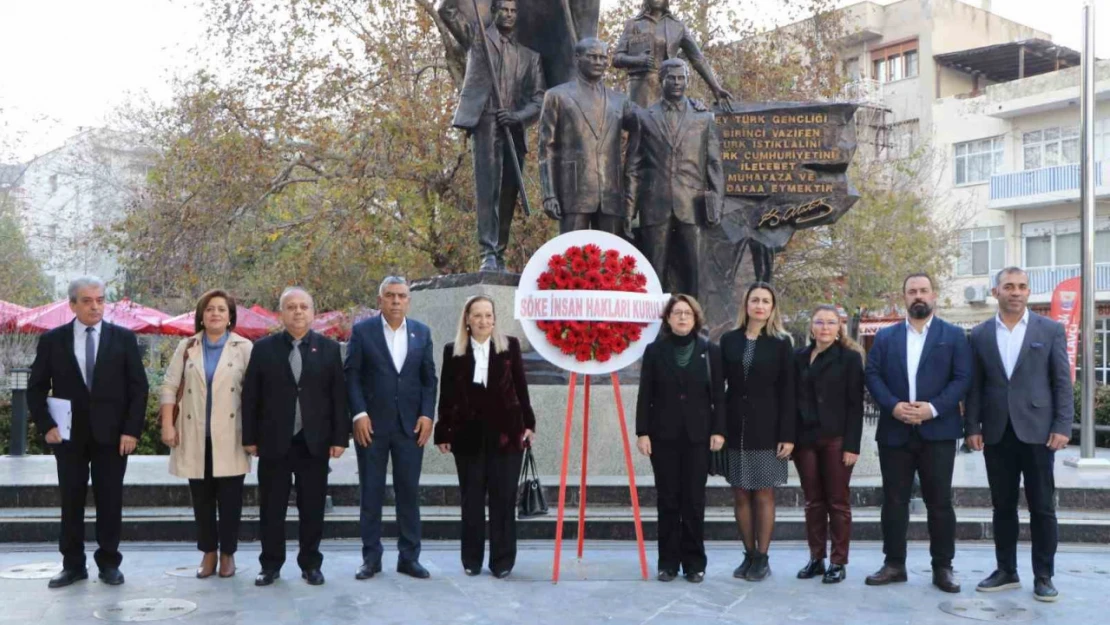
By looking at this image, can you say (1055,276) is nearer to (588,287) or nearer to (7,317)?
(7,317)

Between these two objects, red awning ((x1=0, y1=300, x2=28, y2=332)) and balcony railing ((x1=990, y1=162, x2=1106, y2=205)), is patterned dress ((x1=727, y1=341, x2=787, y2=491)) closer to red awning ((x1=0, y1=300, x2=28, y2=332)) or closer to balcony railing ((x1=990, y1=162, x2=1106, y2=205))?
red awning ((x1=0, y1=300, x2=28, y2=332))

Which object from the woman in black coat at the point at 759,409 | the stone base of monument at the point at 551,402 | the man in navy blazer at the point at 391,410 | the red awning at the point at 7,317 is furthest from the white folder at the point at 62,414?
the red awning at the point at 7,317

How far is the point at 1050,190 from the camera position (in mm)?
32000

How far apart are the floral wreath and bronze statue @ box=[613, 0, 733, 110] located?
3.79 meters

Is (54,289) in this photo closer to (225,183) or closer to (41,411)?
(225,183)

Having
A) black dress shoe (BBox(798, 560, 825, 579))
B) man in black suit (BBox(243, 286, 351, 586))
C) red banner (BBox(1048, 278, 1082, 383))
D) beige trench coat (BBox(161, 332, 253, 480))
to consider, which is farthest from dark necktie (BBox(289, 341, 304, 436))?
red banner (BBox(1048, 278, 1082, 383))

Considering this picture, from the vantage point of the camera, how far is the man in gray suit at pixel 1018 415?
6137mm

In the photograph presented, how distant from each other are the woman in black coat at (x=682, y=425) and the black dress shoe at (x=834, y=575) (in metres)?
0.69

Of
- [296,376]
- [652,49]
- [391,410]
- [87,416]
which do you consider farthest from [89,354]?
[652,49]

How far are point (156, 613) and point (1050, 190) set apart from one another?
31242 mm

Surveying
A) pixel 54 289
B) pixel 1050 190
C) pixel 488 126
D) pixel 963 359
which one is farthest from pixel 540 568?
pixel 54 289

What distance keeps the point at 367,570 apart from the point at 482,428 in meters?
1.03

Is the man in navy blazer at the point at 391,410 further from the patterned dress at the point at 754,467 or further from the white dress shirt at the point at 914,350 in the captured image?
the white dress shirt at the point at 914,350

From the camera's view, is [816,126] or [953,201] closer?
[816,126]
